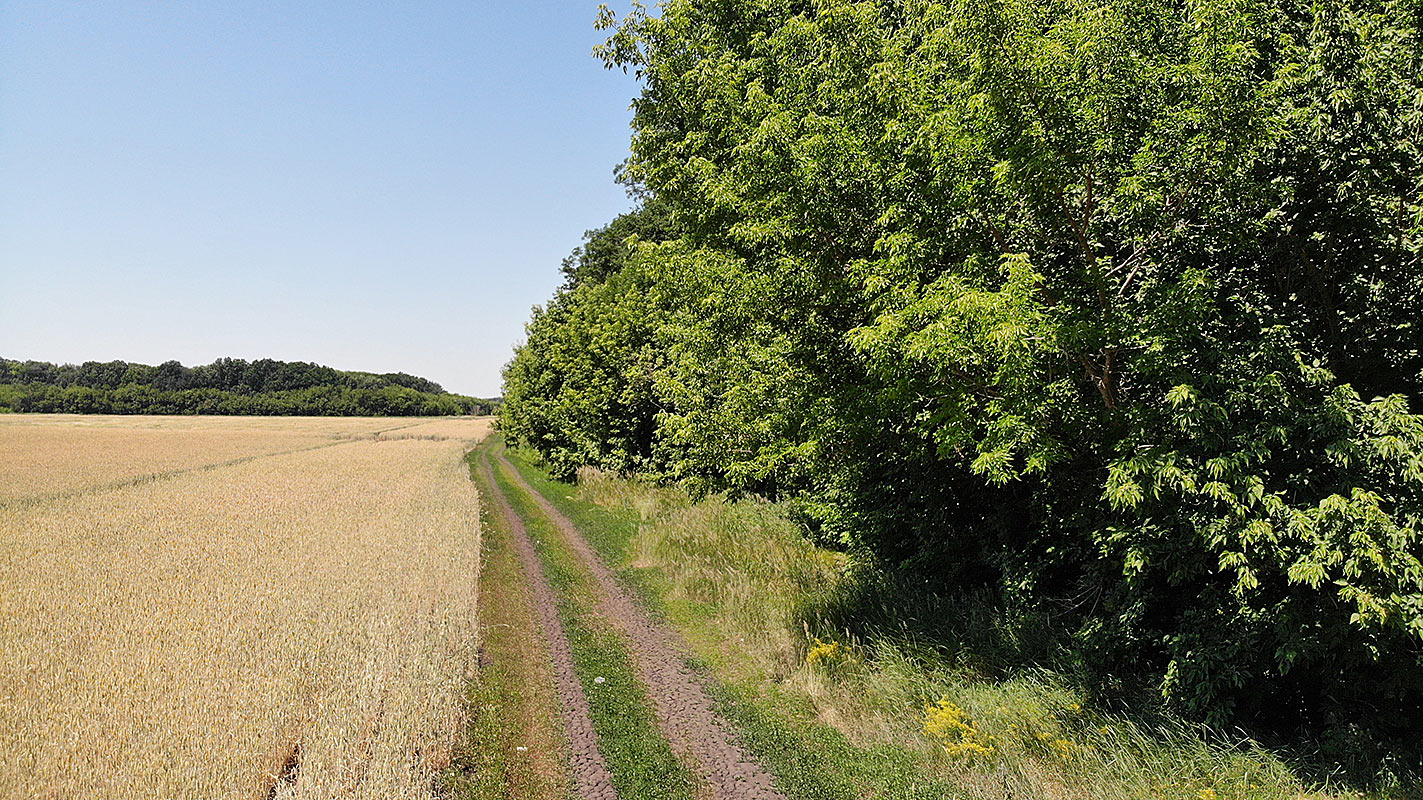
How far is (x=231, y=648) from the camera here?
8906mm

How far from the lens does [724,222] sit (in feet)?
38.5

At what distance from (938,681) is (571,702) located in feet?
15.7

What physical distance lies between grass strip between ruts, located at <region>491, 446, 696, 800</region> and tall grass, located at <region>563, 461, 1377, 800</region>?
1440 mm

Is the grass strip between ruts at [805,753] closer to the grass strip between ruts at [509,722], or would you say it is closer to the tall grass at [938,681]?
the tall grass at [938,681]

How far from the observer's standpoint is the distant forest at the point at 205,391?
126 m

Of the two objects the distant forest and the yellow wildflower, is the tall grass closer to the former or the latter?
the yellow wildflower


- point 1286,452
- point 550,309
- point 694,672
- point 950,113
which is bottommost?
point 694,672

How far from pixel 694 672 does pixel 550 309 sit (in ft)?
131

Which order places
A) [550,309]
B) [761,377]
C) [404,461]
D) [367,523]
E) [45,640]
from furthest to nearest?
[550,309] → [404,461] → [367,523] → [761,377] → [45,640]

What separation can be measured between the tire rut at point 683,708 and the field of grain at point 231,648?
2.54 metres

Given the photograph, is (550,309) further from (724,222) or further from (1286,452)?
(1286,452)

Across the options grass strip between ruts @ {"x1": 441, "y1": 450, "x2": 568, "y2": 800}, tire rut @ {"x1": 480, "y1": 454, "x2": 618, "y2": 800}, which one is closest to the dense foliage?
tire rut @ {"x1": 480, "y1": 454, "x2": 618, "y2": 800}

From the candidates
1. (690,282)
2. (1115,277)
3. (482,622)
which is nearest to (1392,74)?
(1115,277)

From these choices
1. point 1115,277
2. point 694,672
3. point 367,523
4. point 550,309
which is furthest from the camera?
point 550,309
